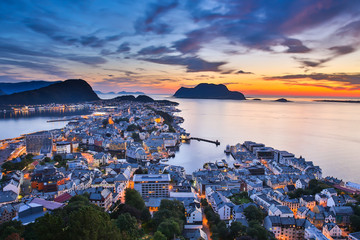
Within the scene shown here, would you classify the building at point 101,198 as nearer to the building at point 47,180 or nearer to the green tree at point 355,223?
the building at point 47,180

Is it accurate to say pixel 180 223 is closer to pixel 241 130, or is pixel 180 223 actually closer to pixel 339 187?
pixel 339 187

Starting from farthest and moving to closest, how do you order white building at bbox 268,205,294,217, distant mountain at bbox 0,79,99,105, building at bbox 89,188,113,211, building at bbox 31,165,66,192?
distant mountain at bbox 0,79,99,105, building at bbox 31,165,66,192, building at bbox 89,188,113,211, white building at bbox 268,205,294,217

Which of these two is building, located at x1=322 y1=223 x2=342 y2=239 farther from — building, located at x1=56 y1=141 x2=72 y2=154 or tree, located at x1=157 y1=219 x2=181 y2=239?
building, located at x1=56 y1=141 x2=72 y2=154

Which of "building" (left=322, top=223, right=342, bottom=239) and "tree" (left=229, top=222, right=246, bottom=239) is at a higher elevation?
"tree" (left=229, top=222, right=246, bottom=239)

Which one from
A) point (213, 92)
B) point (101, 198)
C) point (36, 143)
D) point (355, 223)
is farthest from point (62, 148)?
point (213, 92)

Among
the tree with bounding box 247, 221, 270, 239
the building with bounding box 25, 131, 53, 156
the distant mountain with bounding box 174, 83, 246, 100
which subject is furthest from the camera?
the distant mountain with bounding box 174, 83, 246, 100

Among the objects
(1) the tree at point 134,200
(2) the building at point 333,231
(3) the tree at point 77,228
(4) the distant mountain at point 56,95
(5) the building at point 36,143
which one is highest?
(4) the distant mountain at point 56,95

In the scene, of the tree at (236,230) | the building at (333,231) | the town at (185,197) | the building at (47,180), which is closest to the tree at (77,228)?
Answer: the town at (185,197)

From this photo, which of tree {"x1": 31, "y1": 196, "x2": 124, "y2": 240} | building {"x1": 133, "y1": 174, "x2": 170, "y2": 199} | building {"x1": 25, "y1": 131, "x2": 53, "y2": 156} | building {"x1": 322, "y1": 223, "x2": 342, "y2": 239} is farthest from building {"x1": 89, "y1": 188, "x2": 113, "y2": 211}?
building {"x1": 25, "y1": 131, "x2": 53, "y2": 156}
